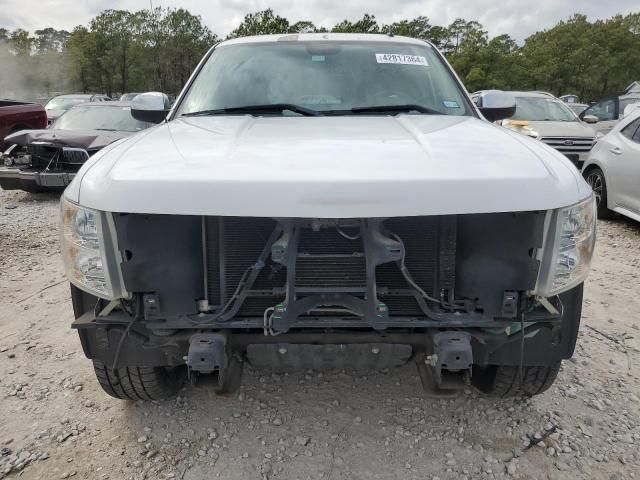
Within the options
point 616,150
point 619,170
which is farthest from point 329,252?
point 616,150

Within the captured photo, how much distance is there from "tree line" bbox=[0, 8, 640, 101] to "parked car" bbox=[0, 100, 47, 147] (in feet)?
83.6

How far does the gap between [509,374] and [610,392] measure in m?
0.81

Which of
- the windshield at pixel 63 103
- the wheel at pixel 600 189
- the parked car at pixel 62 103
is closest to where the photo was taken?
the wheel at pixel 600 189

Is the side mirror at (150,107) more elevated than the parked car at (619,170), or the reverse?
the side mirror at (150,107)

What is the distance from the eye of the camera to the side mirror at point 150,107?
3342 millimetres

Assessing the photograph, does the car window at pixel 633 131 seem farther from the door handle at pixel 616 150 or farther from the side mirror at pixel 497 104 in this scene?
the side mirror at pixel 497 104

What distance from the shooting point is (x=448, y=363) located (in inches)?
72.7

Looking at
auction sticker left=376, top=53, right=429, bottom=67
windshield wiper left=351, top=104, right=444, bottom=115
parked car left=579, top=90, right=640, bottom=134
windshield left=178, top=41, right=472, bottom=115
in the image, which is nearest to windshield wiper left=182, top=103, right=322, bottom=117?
windshield left=178, top=41, right=472, bottom=115

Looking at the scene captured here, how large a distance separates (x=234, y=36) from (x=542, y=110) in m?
30.7

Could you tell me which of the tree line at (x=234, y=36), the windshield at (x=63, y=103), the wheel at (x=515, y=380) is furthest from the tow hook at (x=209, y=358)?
the tree line at (x=234, y=36)

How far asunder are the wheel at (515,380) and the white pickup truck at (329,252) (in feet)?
1.20

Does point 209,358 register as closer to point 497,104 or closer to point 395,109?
point 395,109

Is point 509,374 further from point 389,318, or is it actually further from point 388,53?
point 388,53

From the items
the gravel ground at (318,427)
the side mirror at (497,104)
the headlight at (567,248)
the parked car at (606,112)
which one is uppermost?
the side mirror at (497,104)
